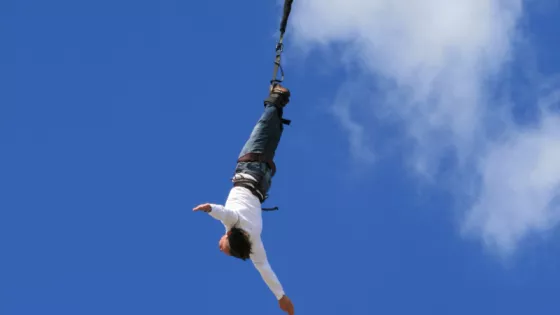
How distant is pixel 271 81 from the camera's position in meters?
18.0

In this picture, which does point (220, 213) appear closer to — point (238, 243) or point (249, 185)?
point (238, 243)

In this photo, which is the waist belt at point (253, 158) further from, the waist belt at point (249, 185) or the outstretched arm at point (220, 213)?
the outstretched arm at point (220, 213)

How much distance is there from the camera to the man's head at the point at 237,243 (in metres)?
17.1

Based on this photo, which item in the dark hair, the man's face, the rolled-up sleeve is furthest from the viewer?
the rolled-up sleeve

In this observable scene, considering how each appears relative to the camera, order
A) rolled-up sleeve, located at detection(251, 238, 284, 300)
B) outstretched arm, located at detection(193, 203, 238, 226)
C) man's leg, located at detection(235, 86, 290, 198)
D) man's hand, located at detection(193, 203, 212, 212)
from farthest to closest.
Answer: man's leg, located at detection(235, 86, 290, 198) < rolled-up sleeve, located at detection(251, 238, 284, 300) < outstretched arm, located at detection(193, 203, 238, 226) < man's hand, located at detection(193, 203, 212, 212)

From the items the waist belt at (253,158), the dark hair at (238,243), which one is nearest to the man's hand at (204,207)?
the dark hair at (238,243)

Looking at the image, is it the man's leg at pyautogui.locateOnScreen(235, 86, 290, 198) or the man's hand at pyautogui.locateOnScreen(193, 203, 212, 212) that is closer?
the man's hand at pyautogui.locateOnScreen(193, 203, 212, 212)

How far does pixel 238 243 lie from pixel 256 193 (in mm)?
962

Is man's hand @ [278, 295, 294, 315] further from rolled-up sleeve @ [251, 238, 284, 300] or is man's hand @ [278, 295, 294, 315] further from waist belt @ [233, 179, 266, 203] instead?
waist belt @ [233, 179, 266, 203]

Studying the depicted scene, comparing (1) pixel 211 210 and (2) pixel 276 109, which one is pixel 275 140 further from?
(1) pixel 211 210

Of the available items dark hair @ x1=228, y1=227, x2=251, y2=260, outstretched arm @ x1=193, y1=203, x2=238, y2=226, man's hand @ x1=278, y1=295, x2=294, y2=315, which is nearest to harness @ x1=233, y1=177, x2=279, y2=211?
outstretched arm @ x1=193, y1=203, x2=238, y2=226

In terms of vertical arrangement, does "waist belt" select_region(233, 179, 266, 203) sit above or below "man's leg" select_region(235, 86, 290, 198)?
below

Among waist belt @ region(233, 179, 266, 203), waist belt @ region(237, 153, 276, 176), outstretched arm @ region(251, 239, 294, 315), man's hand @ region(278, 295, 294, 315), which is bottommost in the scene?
man's hand @ region(278, 295, 294, 315)

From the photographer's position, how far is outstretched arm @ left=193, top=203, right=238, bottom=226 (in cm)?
1605
